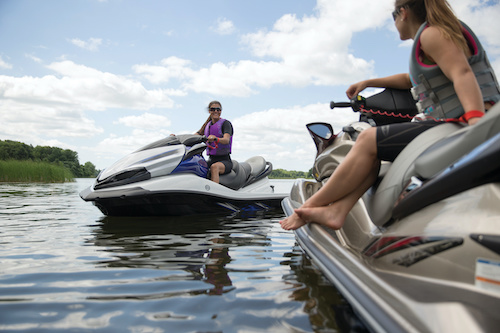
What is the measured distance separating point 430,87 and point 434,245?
0.76 meters

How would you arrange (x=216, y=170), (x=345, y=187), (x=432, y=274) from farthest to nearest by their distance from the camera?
(x=216, y=170)
(x=345, y=187)
(x=432, y=274)

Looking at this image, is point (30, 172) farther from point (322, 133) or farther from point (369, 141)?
point (369, 141)

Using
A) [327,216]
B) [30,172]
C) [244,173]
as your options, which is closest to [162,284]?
[327,216]

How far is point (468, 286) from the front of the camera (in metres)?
0.94

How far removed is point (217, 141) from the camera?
5.07 m

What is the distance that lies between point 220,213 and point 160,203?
2.90ft

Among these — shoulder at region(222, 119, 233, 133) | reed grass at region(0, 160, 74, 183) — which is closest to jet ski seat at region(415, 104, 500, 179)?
shoulder at region(222, 119, 233, 133)

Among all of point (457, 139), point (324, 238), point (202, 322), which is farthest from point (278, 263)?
point (457, 139)

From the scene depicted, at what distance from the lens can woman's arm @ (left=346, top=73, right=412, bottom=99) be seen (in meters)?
2.14

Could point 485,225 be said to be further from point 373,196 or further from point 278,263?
point 278,263

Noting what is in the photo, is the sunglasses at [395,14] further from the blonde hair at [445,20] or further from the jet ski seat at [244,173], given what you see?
the jet ski seat at [244,173]

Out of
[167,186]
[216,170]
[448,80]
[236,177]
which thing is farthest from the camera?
[236,177]

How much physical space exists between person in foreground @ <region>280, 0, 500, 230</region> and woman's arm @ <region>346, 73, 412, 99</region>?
425mm

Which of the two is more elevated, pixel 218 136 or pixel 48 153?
pixel 48 153
